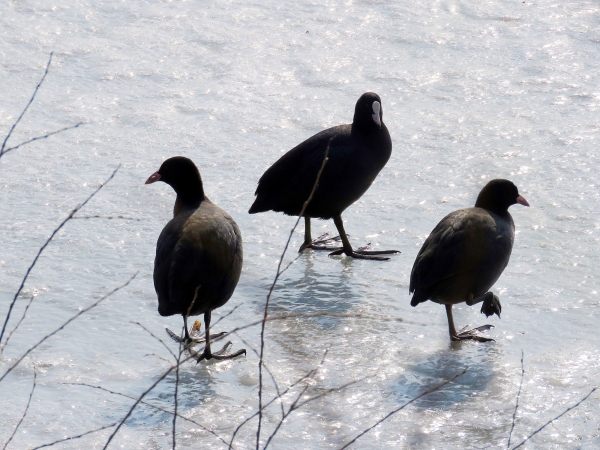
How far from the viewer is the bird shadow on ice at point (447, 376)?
3.74m

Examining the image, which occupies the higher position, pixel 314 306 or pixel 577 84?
pixel 577 84

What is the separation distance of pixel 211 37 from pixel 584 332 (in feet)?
18.4

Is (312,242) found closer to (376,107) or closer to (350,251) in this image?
(350,251)

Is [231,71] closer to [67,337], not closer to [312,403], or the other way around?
[67,337]

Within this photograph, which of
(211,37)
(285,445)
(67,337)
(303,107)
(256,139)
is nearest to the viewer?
(285,445)

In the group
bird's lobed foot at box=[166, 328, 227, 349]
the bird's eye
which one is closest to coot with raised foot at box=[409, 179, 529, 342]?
bird's lobed foot at box=[166, 328, 227, 349]

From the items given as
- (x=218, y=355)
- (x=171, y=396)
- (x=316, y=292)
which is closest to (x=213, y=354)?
(x=218, y=355)

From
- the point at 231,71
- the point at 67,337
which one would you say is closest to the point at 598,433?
the point at 67,337

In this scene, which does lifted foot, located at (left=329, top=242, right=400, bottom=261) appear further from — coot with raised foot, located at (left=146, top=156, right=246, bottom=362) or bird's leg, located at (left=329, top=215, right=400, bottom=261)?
coot with raised foot, located at (left=146, top=156, right=246, bottom=362)

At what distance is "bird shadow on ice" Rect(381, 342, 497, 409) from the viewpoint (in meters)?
3.74

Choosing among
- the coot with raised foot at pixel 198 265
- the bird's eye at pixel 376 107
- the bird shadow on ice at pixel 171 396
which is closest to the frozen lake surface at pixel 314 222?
the bird shadow on ice at pixel 171 396

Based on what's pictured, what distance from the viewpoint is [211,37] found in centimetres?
889

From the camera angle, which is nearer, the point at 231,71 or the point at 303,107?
the point at 303,107

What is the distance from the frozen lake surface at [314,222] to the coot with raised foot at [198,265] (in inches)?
10.0
